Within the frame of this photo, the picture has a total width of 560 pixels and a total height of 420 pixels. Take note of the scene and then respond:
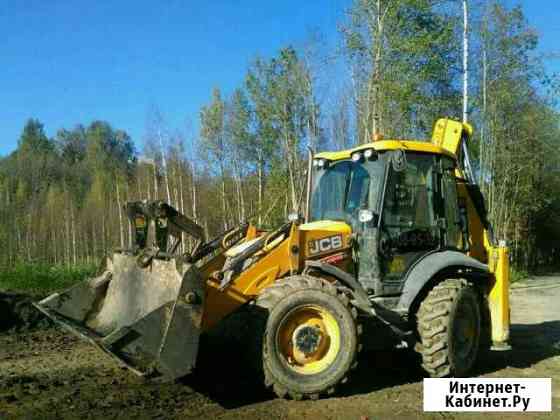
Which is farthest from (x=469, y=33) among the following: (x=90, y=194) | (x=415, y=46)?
(x=90, y=194)

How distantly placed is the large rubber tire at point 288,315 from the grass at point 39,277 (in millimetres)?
11468

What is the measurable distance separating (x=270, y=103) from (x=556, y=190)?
17.5 meters

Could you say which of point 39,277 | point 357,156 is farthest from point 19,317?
point 357,156

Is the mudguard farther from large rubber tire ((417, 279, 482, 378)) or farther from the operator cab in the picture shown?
large rubber tire ((417, 279, 482, 378))

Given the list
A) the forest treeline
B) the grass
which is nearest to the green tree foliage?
the forest treeline

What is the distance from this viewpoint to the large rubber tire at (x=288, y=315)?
18.1ft

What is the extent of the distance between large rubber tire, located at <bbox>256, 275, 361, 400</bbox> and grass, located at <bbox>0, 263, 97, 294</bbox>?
11468mm

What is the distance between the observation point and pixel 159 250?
6.01 metres

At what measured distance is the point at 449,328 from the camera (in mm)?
6422

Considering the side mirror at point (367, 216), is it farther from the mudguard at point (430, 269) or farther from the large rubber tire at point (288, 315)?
the large rubber tire at point (288, 315)

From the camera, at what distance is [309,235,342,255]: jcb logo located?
628 centimetres

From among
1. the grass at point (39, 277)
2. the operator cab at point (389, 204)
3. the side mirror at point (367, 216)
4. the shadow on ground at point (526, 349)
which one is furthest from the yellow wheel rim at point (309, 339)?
the grass at point (39, 277)

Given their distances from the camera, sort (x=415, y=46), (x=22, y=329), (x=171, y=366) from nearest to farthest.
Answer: (x=171, y=366) → (x=22, y=329) → (x=415, y=46)

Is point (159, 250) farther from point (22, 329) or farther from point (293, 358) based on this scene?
point (22, 329)
